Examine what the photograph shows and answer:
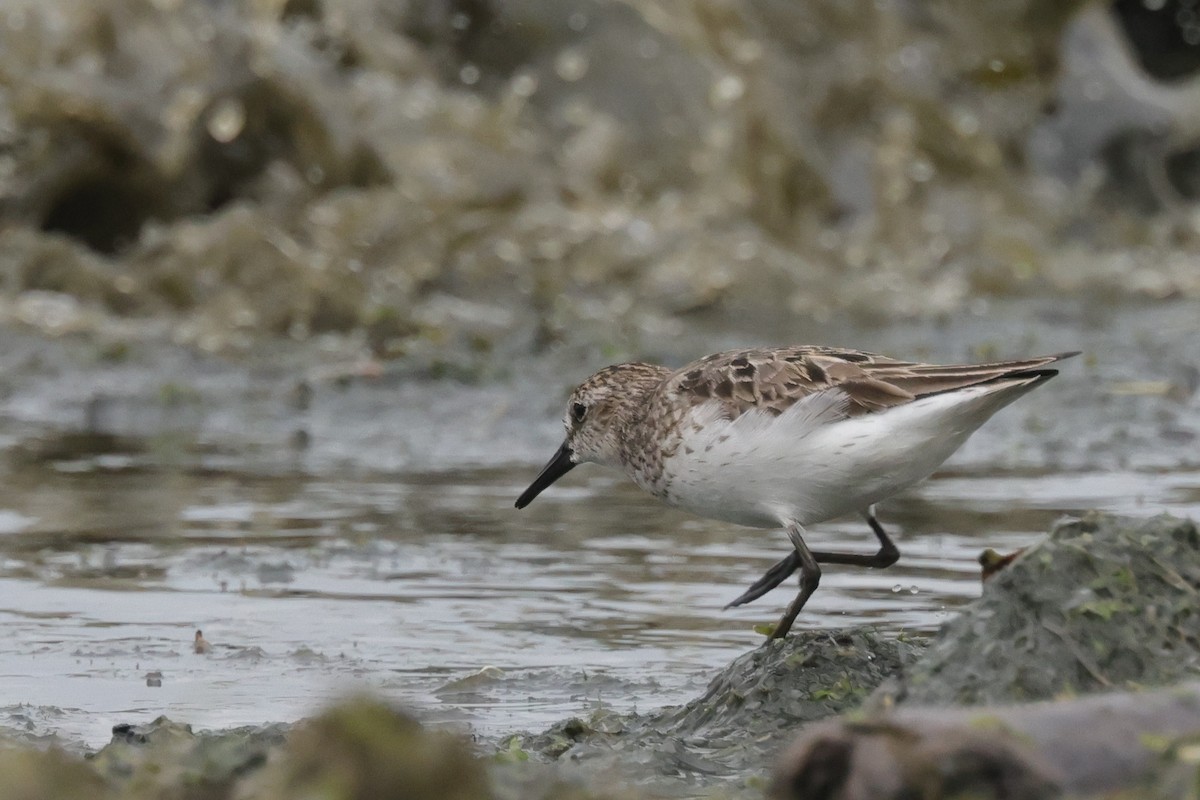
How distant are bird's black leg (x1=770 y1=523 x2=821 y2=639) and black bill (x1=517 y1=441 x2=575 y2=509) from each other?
1263 mm

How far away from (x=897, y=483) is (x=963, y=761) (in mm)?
2413

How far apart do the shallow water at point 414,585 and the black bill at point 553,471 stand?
31 cm

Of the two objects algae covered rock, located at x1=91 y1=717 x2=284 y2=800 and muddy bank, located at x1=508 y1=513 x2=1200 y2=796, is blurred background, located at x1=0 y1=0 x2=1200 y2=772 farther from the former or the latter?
algae covered rock, located at x1=91 y1=717 x2=284 y2=800

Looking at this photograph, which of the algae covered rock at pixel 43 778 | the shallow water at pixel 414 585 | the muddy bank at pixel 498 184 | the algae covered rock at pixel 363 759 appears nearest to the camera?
the algae covered rock at pixel 363 759

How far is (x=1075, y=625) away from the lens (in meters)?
3.93

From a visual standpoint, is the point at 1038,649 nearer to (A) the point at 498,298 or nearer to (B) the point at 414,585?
(B) the point at 414,585

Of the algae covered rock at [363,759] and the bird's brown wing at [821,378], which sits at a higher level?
the bird's brown wing at [821,378]

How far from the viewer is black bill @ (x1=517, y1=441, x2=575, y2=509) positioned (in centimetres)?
657

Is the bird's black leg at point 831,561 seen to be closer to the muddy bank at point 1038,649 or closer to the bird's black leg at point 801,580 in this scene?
the bird's black leg at point 801,580

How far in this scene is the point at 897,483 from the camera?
536 cm

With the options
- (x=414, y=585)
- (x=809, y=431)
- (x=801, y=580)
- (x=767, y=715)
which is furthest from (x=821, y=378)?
(x=414, y=585)

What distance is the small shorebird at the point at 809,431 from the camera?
525 centimetres

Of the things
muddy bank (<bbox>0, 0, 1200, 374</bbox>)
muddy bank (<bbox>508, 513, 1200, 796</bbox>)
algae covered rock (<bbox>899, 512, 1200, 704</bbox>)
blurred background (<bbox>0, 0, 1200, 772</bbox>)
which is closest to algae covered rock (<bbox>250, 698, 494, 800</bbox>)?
muddy bank (<bbox>508, 513, 1200, 796</bbox>)

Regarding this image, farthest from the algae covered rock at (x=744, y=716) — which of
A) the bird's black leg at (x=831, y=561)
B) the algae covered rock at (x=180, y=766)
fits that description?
the algae covered rock at (x=180, y=766)
